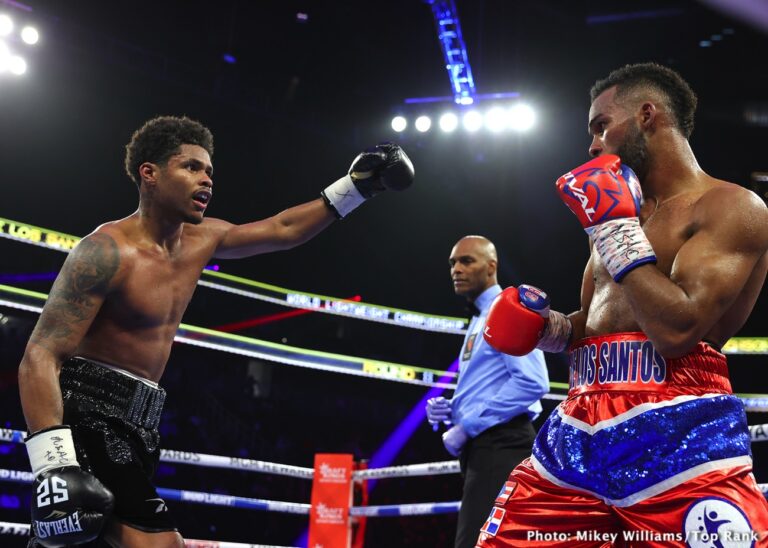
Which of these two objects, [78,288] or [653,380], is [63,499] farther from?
[653,380]

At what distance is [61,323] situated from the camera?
1796mm

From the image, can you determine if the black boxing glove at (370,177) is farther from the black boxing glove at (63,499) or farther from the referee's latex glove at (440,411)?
the black boxing glove at (63,499)

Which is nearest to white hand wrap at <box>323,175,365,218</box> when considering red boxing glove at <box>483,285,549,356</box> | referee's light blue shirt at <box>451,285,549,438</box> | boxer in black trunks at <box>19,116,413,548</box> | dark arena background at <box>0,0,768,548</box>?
boxer in black trunks at <box>19,116,413,548</box>

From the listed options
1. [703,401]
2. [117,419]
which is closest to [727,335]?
[703,401]

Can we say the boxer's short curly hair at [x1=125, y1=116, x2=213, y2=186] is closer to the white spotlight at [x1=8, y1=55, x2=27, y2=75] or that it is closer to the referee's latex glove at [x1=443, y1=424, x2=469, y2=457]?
the referee's latex glove at [x1=443, y1=424, x2=469, y2=457]

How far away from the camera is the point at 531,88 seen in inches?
301

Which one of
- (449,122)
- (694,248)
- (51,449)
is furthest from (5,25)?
(694,248)

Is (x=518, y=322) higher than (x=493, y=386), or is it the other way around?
(x=493, y=386)

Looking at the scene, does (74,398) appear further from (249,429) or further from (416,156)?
(416,156)

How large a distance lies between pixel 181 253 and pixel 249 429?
5.51 metres

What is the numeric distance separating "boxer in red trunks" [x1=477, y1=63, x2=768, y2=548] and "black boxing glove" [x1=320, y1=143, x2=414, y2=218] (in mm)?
933

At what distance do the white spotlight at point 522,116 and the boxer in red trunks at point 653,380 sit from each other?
243 inches

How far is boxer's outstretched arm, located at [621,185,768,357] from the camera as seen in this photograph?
4.31ft

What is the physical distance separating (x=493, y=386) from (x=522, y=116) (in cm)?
540
